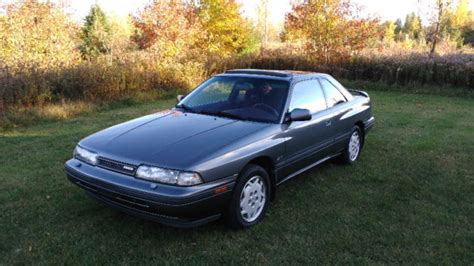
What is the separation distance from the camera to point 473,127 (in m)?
8.43

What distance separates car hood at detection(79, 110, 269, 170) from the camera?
326cm

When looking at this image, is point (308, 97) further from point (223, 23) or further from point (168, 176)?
point (223, 23)

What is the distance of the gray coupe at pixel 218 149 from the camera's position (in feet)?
10.4

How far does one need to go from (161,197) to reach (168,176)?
183 millimetres

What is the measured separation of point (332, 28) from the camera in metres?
16.4

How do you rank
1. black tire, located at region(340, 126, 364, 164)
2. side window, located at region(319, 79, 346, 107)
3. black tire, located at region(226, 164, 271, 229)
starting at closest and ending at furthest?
black tire, located at region(226, 164, 271, 229) → side window, located at region(319, 79, 346, 107) → black tire, located at region(340, 126, 364, 164)

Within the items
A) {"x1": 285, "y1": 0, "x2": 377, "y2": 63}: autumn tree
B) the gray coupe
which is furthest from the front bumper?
{"x1": 285, "y1": 0, "x2": 377, "y2": 63}: autumn tree

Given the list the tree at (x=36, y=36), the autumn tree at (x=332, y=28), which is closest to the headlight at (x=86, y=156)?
the tree at (x=36, y=36)

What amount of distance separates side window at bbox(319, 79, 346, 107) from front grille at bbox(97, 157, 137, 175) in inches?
113

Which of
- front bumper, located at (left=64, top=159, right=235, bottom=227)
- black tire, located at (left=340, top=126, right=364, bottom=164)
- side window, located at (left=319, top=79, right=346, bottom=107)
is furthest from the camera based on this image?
black tire, located at (left=340, top=126, right=364, bottom=164)

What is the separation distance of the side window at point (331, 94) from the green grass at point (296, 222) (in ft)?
3.33

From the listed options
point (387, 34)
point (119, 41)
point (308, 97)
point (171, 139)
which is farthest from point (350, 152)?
point (387, 34)

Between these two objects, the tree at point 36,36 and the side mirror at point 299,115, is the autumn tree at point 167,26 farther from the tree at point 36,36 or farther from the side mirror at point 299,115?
the side mirror at point 299,115

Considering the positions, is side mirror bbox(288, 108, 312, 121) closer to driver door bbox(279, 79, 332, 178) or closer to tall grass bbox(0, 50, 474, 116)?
driver door bbox(279, 79, 332, 178)
